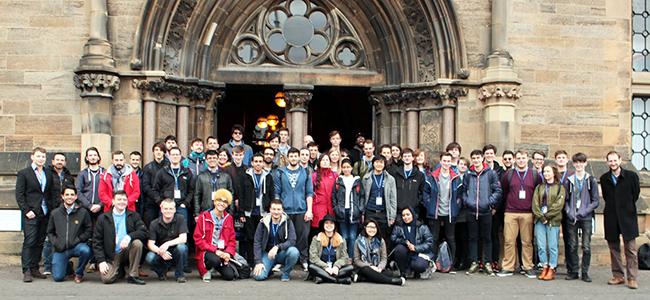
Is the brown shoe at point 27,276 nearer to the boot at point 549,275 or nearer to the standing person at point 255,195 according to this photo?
the standing person at point 255,195

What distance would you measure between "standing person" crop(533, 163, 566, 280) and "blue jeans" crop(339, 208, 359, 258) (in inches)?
95.4

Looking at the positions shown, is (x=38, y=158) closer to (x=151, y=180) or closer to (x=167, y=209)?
(x=151, y=180)

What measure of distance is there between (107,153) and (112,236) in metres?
2.49

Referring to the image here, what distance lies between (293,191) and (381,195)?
1.21 m

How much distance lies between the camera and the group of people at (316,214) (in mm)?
7785

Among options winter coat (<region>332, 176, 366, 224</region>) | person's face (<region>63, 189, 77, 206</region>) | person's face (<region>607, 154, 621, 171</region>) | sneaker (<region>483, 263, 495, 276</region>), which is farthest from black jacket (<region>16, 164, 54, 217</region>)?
person's face (<region>607, 154, 621, 171</region>)

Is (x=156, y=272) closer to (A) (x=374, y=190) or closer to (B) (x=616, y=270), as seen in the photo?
(A) (x=374, y=190)

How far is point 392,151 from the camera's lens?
9180 millimetres

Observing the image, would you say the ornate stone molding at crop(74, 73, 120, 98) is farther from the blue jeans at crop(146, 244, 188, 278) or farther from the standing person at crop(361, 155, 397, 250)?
the standing person at crop(361, 155, 397, 250)

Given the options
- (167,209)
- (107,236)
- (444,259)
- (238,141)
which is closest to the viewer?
(107,236)

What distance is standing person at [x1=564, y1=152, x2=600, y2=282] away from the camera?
8.23 metres

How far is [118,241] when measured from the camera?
25.3ft

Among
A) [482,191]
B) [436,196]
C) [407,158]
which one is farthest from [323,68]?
[482,191]

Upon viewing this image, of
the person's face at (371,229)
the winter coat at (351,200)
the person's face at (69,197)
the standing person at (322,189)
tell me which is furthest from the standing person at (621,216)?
the person's face at (69,197)
